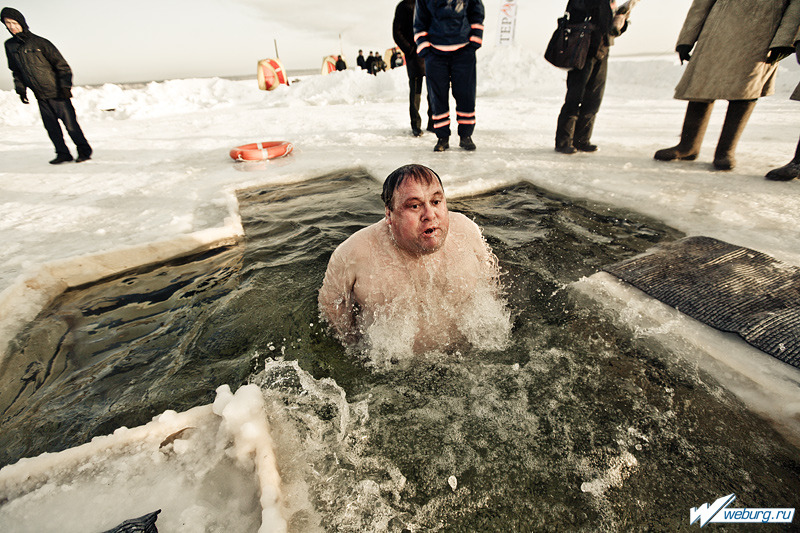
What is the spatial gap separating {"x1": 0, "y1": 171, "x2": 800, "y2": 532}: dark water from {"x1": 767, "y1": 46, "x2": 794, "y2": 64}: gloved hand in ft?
8.04

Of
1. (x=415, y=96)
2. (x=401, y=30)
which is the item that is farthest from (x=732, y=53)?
(x=401, y=30)

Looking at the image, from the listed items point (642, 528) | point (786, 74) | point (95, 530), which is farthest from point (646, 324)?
point (786, 74)

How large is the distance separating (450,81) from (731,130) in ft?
11.6

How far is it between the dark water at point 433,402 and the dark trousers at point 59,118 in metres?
4.75

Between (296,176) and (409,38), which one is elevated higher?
(409,38)

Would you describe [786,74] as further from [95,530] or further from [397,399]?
[95,530]

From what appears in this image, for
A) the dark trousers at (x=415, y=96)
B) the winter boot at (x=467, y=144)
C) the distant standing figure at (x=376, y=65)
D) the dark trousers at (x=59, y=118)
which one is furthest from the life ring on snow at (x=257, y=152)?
the distant standing figure at (x=376, y=65)

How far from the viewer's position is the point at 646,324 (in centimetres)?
220

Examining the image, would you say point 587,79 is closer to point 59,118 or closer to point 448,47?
point 448,47

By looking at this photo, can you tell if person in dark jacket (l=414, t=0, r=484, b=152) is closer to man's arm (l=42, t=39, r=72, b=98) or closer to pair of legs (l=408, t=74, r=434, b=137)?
pair of legs (l=408, t=74, r=434, b=137)

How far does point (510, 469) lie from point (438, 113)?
535 centimetres

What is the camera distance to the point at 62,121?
6258 millimetres

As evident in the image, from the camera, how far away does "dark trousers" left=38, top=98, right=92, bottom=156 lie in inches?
232

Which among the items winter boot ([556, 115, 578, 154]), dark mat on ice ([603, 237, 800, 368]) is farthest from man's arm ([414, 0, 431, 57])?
dark mat on ice ([603, 237, 800, 368])
